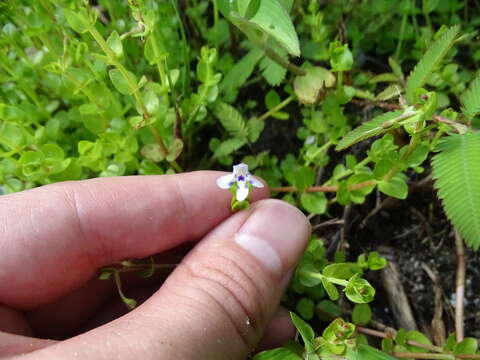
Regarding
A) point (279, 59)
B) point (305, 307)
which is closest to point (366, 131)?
point (279, 59)

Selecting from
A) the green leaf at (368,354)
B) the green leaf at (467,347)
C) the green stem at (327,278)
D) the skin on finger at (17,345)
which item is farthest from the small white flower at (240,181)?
the green leaf at (467,347)

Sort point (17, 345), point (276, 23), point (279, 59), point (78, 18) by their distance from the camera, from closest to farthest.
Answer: point (17, 345) → point (276, 23) → point (78, 18) → point (279, 59)

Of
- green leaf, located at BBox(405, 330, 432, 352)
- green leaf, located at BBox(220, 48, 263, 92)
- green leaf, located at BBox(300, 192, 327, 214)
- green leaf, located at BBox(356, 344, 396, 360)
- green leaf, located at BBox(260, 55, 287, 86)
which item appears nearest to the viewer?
green leaf, located at BBox(356, 344, 396, 360)

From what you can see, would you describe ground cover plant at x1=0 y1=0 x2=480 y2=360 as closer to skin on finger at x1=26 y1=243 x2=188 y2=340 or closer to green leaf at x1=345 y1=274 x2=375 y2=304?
green leaf at x1=345 y1=274 x2=375 y2=304

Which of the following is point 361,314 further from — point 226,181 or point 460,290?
point 226,181

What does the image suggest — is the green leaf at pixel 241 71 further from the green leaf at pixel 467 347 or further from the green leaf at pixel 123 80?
the green leaf at pixel 467 347

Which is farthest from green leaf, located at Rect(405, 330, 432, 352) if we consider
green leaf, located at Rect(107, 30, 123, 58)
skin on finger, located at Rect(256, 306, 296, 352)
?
green leaf, located at Rect(107, 30, 123, 58)

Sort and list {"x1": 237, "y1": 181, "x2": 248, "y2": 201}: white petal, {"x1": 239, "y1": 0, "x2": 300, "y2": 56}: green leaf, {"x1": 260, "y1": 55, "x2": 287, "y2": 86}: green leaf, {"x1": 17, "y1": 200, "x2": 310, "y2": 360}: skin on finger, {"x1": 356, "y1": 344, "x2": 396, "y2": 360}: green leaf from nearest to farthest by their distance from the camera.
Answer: {"x1": 17, "y1": 200, "x2": 310, "y2": 360}: skin on finger → {"x1": 239, "y1": 0, "x2": 300, "y2": 56}: green leaf → {"x1": 356, "y1": 344, "x2": 396, "y2": 360}: green leaf → {"x1": 237, "y1": 181, "x2": 248, "y2": 201}: white petal → {"x1": 260, "y1": 55, "x2": 287, "y2": 86}: green leaf
